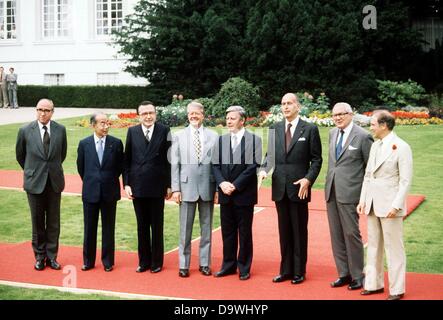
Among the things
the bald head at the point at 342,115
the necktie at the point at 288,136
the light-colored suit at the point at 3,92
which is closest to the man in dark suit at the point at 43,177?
the necktie at the point at 288,136

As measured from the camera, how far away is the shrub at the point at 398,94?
2653cm

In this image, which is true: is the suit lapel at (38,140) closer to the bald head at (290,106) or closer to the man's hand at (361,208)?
the bald head at (290,106)

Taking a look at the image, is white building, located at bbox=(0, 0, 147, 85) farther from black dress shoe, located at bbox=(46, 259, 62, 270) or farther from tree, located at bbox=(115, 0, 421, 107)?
black dress shoe, located at bbox=(46, 259, 62, 270)

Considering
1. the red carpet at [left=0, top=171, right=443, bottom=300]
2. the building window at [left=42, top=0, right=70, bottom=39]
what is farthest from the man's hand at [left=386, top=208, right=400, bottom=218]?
the building window at [left=42, top=0, right=70, bottom=39]

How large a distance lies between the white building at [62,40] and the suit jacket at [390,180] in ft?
96.6

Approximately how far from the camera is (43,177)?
8680mm

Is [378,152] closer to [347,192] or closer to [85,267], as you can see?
[347,192]

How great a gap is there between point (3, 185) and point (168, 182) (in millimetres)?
6965

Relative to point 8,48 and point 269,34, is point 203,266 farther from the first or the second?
point 8,48

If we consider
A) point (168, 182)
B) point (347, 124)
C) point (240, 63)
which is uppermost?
point (240, 63)

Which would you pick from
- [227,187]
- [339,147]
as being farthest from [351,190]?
[227,187]
